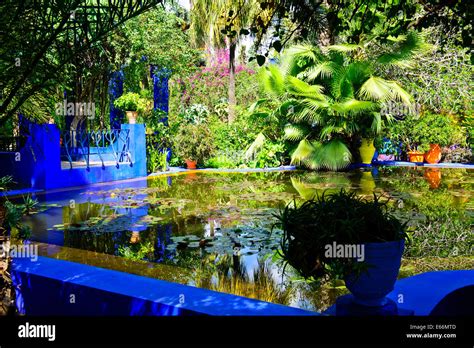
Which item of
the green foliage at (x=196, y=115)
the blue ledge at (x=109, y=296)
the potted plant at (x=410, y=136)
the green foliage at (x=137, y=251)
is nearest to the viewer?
the blue ledge at (x=109, y=296)

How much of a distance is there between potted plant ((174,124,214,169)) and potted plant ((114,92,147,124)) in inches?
61.8

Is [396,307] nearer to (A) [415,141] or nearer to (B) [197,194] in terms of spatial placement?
(B) [197,194]

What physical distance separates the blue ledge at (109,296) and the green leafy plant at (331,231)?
1.06 ft

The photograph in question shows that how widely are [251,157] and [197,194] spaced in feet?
21.1

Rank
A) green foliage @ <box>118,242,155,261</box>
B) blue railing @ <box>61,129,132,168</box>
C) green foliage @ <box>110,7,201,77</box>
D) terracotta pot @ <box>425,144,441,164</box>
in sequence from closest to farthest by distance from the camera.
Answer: green foliage @ <box>118,242,155,261</box> < green foliage @ <box>110,7,201,77</box> < blue railing @ <box>61,129,132,168</box> < terracotta pot @ <box>425,144,441,164</box>

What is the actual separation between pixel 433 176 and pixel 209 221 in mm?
8229

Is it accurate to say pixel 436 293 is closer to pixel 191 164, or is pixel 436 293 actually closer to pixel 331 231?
pixel 331 231

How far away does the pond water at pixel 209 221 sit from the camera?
15.3ft

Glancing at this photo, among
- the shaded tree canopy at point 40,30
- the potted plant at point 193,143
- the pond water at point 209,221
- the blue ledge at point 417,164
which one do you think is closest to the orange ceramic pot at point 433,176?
the pond water at point 209,221

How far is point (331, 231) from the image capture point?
2709 millimetres

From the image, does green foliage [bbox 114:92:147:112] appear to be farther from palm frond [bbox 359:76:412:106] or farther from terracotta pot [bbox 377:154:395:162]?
→ terracotta pot [bbox 377:154:395:162]

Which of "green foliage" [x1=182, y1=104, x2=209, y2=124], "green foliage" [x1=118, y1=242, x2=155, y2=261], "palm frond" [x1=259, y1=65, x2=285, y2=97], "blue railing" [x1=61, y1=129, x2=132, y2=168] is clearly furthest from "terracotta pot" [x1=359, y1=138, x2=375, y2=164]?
"green foliage" [x1=118, y1=242, x2=155, y2=261]

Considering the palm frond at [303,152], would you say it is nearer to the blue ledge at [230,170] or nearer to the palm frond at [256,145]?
the blue ledge at [230,170]

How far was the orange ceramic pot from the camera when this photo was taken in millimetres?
11484
